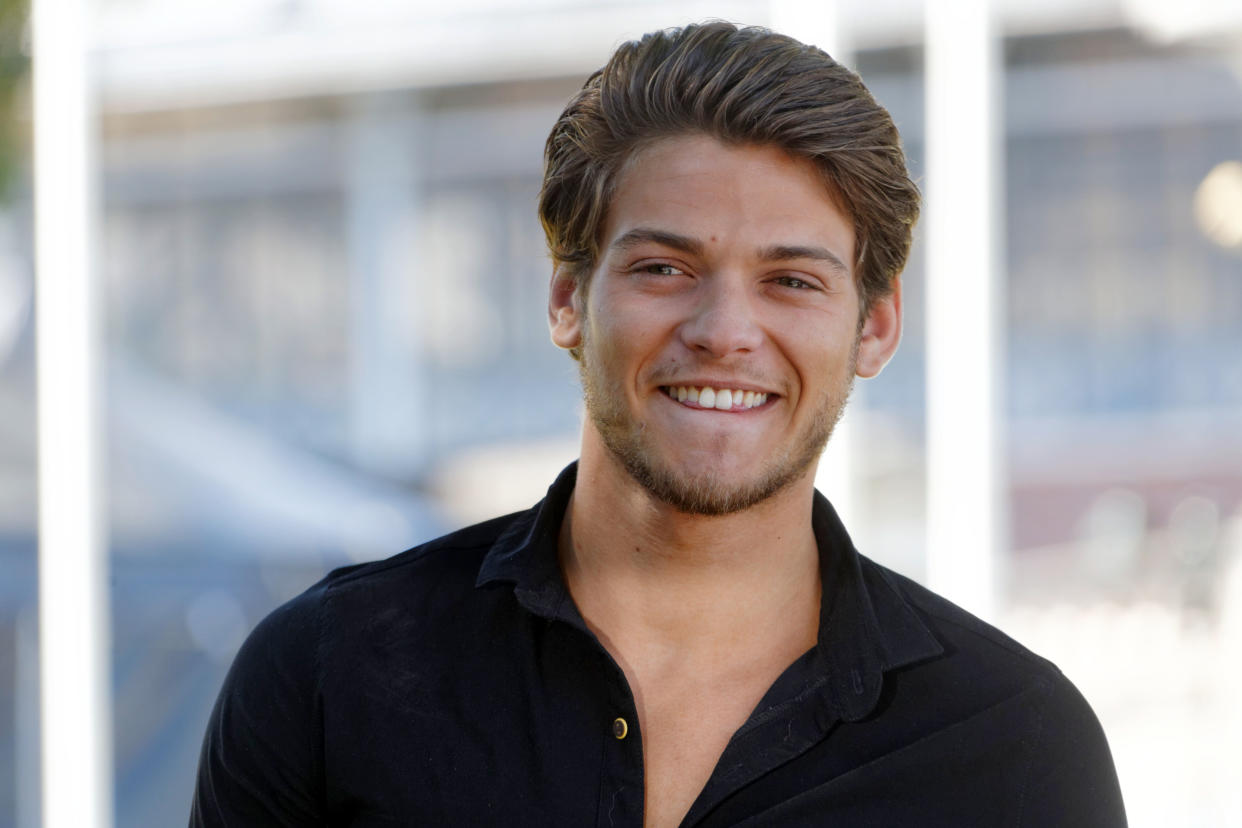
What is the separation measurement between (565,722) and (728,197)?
0.65 m

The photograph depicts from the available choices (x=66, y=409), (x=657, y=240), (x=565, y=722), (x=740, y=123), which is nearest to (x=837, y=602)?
(x=565, y=722)

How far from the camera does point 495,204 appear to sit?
4.59 metres

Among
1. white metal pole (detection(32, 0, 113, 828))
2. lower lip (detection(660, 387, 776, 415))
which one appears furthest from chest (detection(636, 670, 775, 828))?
white metal pole (detection(32, 0, 113, 828))

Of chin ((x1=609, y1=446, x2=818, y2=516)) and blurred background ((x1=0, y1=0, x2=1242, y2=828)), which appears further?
blurred background ((x1=0, y1=0, x2=1242, y2=828))

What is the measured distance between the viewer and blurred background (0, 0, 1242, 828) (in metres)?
3.74

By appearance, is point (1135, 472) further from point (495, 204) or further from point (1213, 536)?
point (495, 204)

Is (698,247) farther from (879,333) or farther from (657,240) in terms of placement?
(879,333)

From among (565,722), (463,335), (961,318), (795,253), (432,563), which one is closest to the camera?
(565,722)

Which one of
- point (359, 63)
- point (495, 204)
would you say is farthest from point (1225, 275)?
point (359, 63)

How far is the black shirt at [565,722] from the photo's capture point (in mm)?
1446

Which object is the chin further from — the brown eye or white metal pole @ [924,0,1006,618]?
white metal pole @ [924,0,1006,618]

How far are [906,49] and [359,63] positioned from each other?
1697mm

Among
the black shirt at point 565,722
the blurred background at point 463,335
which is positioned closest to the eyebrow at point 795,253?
the black shirt at point 565,722

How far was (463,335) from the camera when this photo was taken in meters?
4.62
